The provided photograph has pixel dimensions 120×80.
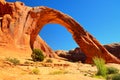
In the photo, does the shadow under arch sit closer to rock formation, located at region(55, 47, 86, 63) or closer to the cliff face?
the cliff face

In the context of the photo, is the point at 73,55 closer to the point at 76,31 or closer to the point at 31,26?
the point at 76,31

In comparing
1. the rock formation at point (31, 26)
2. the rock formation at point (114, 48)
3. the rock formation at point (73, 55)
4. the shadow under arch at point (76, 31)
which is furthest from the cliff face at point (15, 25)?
the rock formation at point (114, 48)

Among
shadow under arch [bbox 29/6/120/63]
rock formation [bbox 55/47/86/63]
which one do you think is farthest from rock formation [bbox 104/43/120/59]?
shadow under arch [bbox 29/6/120/63]

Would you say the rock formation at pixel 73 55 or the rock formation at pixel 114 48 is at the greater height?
the rock formation at pixel 114 48

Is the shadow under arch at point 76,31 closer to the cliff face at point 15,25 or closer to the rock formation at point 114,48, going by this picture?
the cliff face at point 15,25

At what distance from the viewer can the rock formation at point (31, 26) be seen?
28.2 m

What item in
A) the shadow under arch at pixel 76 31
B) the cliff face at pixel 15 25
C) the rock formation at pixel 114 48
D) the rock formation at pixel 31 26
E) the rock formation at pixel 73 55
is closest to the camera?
the cliff face at pixel 15 25

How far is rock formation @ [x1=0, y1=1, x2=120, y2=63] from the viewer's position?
92.5 ft

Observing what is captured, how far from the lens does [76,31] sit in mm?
34656

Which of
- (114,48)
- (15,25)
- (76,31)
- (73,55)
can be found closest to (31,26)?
(15,25)

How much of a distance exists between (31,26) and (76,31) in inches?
231

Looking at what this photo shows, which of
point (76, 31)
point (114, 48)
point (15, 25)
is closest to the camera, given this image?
point (15, 25)

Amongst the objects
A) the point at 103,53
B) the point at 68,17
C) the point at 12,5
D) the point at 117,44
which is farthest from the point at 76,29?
the point at 117,44

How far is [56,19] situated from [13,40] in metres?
8.64
